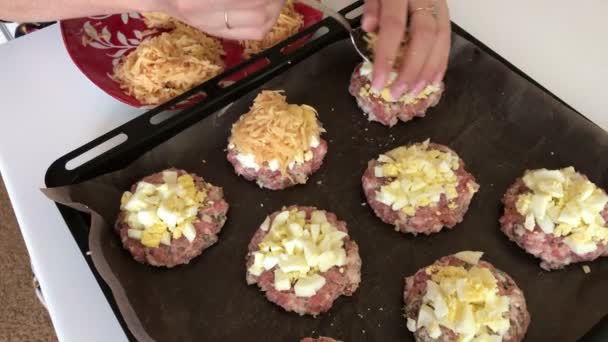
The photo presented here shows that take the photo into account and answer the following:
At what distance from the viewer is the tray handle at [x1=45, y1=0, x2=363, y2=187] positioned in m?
1.44

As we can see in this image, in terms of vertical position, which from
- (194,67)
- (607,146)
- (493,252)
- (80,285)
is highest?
(194,67)

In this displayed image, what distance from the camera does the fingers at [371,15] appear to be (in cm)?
151

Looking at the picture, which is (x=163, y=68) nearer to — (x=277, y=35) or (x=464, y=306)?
(x=277, y=35)

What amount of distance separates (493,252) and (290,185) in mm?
597

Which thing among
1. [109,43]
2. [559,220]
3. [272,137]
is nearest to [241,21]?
[272,137]

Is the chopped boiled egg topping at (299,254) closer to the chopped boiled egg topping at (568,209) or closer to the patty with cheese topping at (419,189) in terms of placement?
the patty with cheese topping at (419,189)

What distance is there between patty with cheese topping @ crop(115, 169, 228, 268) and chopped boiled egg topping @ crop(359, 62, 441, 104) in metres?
0.58

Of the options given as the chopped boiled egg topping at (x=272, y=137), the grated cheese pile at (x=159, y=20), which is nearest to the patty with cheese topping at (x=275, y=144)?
the chopped boiled egg topping at (x=272, y=137)

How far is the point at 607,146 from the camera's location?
1600 mm

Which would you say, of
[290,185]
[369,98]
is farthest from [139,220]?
[369,98]

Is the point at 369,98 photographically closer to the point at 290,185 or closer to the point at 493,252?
the point at 290,185

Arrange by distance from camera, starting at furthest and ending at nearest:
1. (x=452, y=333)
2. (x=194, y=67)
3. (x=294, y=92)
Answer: (x=294, y=92)
(x=194, y=67)
(x=452, y=333)

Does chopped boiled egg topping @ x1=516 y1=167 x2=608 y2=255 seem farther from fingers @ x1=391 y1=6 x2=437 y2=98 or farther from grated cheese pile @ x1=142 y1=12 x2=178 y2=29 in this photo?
grated cheese pile @ x1=142 y1=12 x2=178 y2=29

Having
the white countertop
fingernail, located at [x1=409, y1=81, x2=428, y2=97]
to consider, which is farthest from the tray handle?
fingernail, located at [x1=409, y1=81, x2=428, y2=97]
